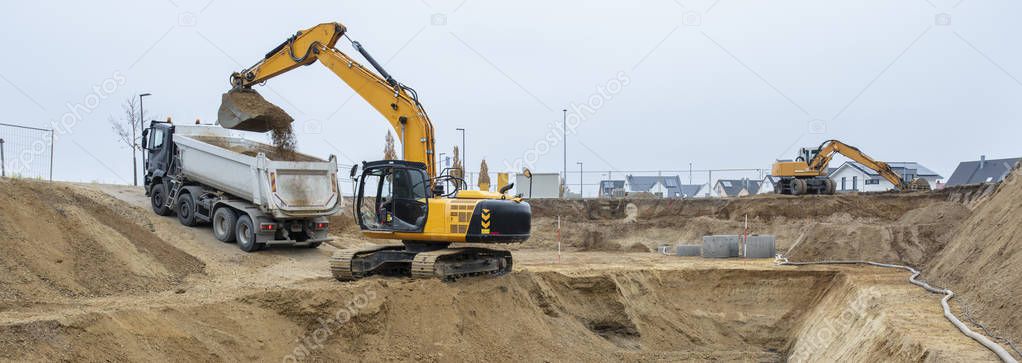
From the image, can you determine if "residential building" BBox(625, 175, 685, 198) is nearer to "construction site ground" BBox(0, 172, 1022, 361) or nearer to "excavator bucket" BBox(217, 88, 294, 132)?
"construction site ground" BBox(0, 172, 1022, 361)

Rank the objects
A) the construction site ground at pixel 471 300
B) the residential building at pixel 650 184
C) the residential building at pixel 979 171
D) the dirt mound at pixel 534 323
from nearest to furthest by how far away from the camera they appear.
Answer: the dirt mound at pixel 534 323 < the construction site ground at pixel 471 300 < the residential building at pixel 979 171 < the residential building at pixel 650 184

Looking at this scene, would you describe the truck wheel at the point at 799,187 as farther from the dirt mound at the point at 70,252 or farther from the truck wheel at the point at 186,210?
the dirt mound at the point at 70,252

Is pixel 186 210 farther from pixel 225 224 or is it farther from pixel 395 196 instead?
pixel 395 196

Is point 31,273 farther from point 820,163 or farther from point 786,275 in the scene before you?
point 820,163

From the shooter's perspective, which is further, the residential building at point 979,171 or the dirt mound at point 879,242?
the residential building at point 979,171

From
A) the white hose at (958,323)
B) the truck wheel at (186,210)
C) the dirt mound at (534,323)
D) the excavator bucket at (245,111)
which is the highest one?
the excavator bucket at (245,111)

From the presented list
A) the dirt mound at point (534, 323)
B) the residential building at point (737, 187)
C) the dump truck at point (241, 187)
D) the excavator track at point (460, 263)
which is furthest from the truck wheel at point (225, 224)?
the residential building at point (737, 187)

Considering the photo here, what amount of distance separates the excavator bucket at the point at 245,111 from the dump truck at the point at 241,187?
0.76 m

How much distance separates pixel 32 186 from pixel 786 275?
1630 centimetres

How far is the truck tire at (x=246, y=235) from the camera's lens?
17.7m

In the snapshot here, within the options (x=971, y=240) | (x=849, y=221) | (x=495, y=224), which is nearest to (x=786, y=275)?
(x=971, y=240)

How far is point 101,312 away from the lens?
8.66 m

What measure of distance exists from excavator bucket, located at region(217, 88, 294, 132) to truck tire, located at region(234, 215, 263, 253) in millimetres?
2055


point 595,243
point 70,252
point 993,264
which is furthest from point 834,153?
point 70,252
